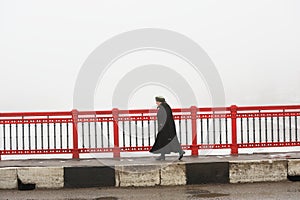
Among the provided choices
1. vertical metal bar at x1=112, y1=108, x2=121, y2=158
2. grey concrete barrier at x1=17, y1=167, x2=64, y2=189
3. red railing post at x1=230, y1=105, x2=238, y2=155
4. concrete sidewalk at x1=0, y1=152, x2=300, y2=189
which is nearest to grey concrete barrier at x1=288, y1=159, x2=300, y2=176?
concrete sidewalk at x1=0, y1=152, x2=300, y2=189

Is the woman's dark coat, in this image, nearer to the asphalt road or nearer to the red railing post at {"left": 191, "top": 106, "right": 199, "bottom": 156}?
the red railing post at {"left": 191, "top": 106, "right": 199, "bottom": 156}

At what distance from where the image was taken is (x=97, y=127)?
11.7m

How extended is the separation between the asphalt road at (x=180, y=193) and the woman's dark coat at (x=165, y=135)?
1.43 m

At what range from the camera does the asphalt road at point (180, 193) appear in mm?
8102

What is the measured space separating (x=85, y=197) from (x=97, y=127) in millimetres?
3558

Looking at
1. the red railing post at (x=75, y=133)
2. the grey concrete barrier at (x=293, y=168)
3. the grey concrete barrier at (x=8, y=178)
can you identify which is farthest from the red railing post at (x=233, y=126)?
the grey concrete barrier at (x=8, y=178)

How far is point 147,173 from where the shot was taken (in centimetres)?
938

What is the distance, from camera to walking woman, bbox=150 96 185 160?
413 inches

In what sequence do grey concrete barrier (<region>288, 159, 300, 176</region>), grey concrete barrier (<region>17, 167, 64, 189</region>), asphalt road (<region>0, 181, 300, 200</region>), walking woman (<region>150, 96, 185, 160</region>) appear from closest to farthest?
asphalt road (<region>0, 181, 300, 200</region>)
grey concrete barrier (<region>17, 167, 64, 189</region>)
grey concrete barrier (<region>288, 159, 300, 176</region>)
walking woman (<region>150, 96, 185, 160</region>)

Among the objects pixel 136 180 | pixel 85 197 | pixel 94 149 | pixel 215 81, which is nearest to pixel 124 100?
pixel 215 81

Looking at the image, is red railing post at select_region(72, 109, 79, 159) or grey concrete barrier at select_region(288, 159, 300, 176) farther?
red railing post at select_region(72, 109, 79, 159)

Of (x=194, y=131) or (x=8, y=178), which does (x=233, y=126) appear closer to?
(x=194, y=131)

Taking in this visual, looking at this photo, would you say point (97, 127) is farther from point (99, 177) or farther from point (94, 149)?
point (99, 177)

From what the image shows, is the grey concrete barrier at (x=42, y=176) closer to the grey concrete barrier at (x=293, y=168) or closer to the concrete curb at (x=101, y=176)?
the concrete curb at (x=101, y=176)
